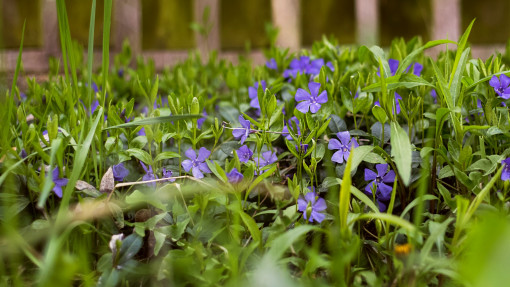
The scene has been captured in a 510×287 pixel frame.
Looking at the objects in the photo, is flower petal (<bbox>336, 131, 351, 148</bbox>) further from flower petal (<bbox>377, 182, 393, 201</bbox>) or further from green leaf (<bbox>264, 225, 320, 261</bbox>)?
green leaf (<bbox>264, 225, 320, 261</bbox>)

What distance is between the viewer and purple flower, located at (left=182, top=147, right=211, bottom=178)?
1235 mm

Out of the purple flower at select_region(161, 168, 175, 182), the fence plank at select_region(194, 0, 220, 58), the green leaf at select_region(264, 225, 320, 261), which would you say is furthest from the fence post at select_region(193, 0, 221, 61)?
the green leaf at select_region(264, 225, 320, 261)

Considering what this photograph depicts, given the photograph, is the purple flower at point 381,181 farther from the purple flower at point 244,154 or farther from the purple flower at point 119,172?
the purple flower at point 119,172

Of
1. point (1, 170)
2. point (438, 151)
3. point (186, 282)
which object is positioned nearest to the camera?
point (186, 282)

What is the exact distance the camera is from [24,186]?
1201 millimetres

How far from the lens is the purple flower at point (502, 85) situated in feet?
4.01

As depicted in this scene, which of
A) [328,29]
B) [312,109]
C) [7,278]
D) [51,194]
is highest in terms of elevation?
[328,29]

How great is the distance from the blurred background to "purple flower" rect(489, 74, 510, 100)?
3346mm

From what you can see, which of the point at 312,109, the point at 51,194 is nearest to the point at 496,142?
the point at 312,109

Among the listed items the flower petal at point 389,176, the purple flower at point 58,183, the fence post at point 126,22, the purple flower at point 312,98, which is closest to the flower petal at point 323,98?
the purple flower at point 312,98

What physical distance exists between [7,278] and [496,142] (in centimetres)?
110

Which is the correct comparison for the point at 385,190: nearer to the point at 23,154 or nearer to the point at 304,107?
the point at 304,107

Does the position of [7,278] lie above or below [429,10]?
below

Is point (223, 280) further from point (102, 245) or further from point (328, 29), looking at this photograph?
point (328, 29)
